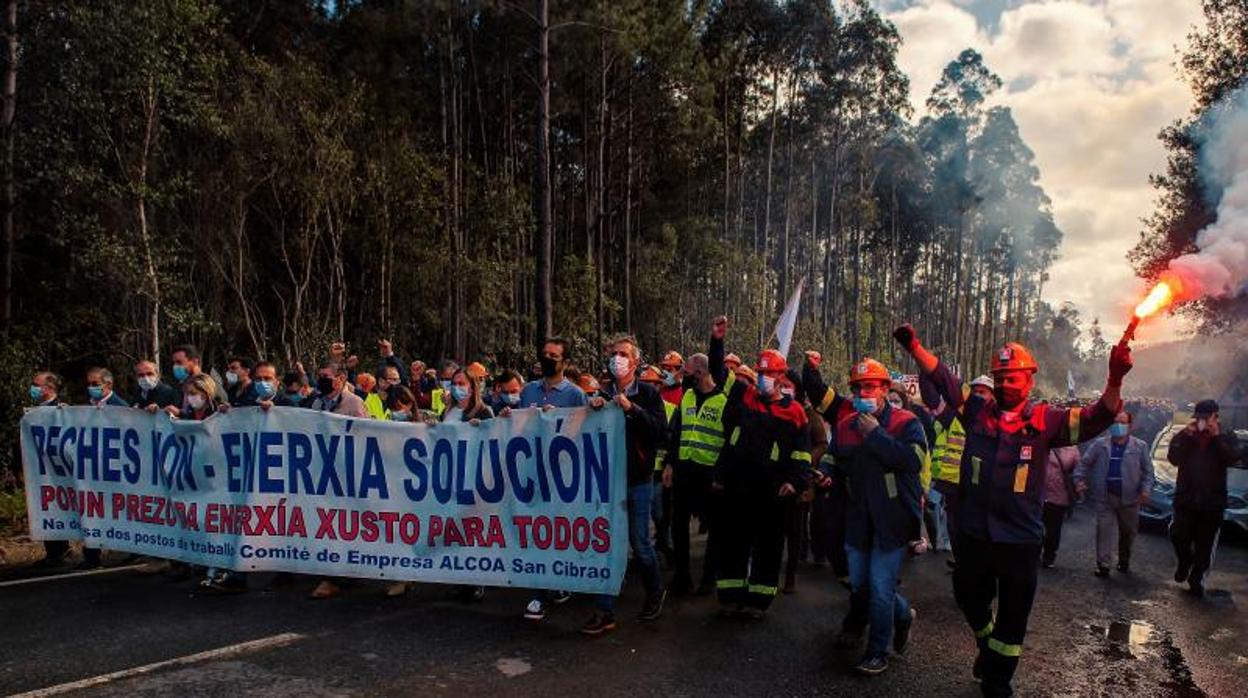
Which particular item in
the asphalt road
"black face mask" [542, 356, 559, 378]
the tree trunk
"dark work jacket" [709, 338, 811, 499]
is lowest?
the asphalt road

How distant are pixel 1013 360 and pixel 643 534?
9.42 ft

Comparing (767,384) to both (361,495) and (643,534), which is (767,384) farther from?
(361,495)

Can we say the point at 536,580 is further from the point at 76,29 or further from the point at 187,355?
the point at 76,29

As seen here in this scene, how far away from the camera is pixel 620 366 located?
6.70m

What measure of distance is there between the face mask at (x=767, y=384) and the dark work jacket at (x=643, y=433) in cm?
83

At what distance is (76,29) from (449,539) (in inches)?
457

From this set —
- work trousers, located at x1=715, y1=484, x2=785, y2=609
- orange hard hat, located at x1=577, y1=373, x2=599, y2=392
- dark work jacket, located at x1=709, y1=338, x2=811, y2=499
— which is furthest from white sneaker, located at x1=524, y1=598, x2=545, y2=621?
orange hard hat, located at x1=577, y1=373, x2=599, y2=392

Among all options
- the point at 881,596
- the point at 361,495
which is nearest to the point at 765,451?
the point at 881,596

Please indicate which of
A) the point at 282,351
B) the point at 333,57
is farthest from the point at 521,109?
the point at 282,351

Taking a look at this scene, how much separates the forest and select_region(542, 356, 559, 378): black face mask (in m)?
8.25

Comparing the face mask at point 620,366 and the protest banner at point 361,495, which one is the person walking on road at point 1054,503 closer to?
the face mask at point 620,366

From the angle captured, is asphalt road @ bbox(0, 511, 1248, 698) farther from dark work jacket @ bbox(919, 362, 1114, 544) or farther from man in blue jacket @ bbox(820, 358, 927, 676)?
dark work jacket @ bbox(919, 362, 1114, 544)

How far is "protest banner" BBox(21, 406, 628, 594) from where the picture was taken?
20.5 feet

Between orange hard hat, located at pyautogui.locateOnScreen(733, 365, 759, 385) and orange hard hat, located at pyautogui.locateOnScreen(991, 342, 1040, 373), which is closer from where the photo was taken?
orange hard hat, located at pyautogui.locateOnScreen(991, 342, 1040, 373)
